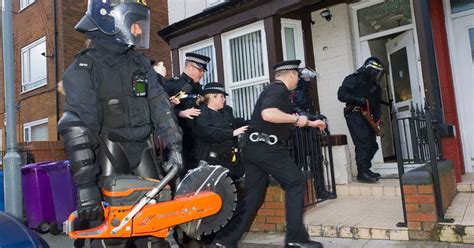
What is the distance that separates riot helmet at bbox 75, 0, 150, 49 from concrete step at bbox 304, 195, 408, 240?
279 centimetres

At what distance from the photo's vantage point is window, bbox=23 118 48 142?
44.3 ft

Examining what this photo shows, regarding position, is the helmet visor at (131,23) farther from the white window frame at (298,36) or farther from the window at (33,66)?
the window at (33,66)

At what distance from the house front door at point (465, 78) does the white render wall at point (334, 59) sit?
5.42 feet

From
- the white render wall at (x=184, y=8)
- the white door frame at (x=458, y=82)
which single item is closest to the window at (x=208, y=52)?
the white render wall at (x=184, y=8)

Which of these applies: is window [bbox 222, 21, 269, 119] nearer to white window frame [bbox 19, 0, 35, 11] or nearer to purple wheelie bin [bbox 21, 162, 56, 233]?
purple wheelie bin [bbox 21, 162, 56, 233]

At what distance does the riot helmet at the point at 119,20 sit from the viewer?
2982 mm

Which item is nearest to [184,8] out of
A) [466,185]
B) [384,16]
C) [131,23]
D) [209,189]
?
[384,16]

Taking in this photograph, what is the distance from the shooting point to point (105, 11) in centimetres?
301

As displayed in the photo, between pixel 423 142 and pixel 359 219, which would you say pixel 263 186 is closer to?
pixel 359 219

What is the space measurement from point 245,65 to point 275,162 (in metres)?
4.13

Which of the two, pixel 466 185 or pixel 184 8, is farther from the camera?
pixel 184 8

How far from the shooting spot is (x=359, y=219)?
4617mm

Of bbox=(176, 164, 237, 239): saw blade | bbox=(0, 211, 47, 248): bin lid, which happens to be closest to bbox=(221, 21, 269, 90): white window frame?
bbox=(176, 164, 237, 239): saw blade

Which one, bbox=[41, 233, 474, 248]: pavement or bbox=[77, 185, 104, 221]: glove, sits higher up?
bbox=[77, 185, 104, 221]: glove
